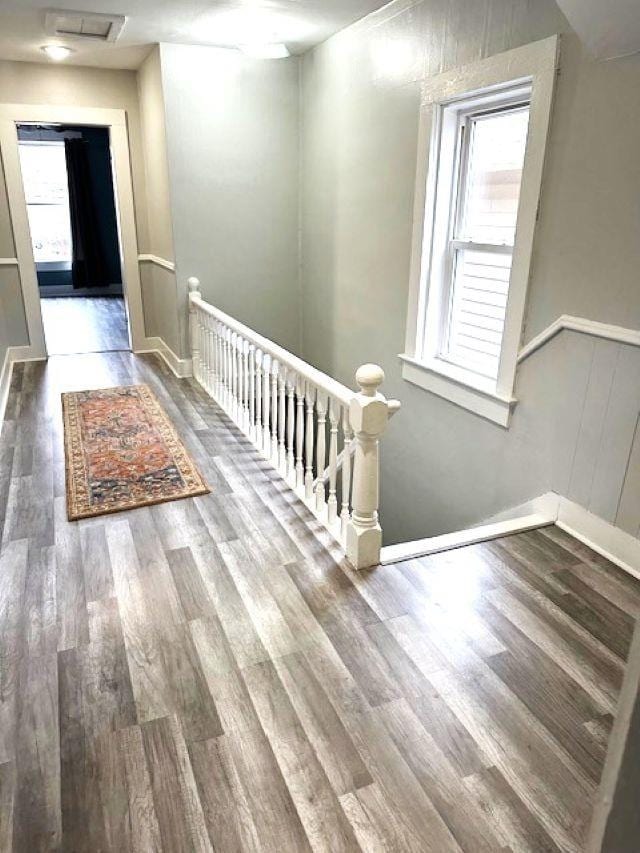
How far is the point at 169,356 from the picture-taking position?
567 centimetres

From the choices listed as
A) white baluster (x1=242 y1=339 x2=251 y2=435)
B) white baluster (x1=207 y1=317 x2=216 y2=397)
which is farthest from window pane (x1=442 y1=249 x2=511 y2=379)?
white baluster (x1=207 y1=317 x2=216 y2=397)

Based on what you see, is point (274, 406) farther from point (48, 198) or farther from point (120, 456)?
point (48, 198)

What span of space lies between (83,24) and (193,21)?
30.1 inches

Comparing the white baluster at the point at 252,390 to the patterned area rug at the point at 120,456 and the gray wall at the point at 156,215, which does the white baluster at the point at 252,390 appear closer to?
the patterned area rug at the point at 120,456

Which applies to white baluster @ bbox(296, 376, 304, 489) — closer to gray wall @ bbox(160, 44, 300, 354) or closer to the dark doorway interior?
gray wall @ bbox(160, 44, 300, 354)

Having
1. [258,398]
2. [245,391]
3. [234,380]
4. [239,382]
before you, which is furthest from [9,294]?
[258,398]

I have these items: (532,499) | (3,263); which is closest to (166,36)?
(3,263)

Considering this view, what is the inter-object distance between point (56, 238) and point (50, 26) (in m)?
6.86

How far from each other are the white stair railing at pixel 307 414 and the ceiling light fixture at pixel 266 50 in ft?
5.58

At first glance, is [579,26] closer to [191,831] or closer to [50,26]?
[191,831]

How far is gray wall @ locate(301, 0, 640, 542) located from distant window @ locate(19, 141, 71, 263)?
677cm

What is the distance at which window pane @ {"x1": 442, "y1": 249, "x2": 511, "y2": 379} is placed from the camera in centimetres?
299

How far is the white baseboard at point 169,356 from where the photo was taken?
5.23 metres

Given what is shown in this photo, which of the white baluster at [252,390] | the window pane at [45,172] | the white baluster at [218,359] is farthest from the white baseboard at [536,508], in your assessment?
the window pane at [45,172]
